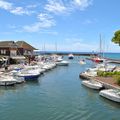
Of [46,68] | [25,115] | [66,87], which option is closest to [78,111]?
[25,115]

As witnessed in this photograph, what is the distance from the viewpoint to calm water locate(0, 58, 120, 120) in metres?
35.1

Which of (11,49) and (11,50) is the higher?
(11,49)

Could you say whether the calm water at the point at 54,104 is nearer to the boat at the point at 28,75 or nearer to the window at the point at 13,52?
the boat at the point at 28,75

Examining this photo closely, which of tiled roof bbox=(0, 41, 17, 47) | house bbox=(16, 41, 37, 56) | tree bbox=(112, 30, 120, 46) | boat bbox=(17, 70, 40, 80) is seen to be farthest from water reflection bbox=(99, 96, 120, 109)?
house bbox=(16, 41, 37, 56)

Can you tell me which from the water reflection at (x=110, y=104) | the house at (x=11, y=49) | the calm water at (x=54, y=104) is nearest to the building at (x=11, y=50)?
the house at (x=11, y=49)

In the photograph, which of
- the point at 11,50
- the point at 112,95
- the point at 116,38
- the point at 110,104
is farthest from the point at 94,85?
the point at 11,50

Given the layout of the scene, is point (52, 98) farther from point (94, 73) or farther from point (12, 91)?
point (94, 73)

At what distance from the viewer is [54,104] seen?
4094 cm

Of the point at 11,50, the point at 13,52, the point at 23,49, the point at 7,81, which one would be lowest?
the point at 7,81

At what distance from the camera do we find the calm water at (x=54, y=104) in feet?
115

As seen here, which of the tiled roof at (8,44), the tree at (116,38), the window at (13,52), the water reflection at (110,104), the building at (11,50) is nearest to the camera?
the water reflection at (110,104)

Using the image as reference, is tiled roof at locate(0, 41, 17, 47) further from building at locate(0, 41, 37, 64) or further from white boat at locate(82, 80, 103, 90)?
white boat at locate(82, 80, 103, 90)

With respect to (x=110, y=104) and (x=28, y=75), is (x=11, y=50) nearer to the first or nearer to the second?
→ (x=28, y=75)

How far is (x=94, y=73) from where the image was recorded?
6756 cm
